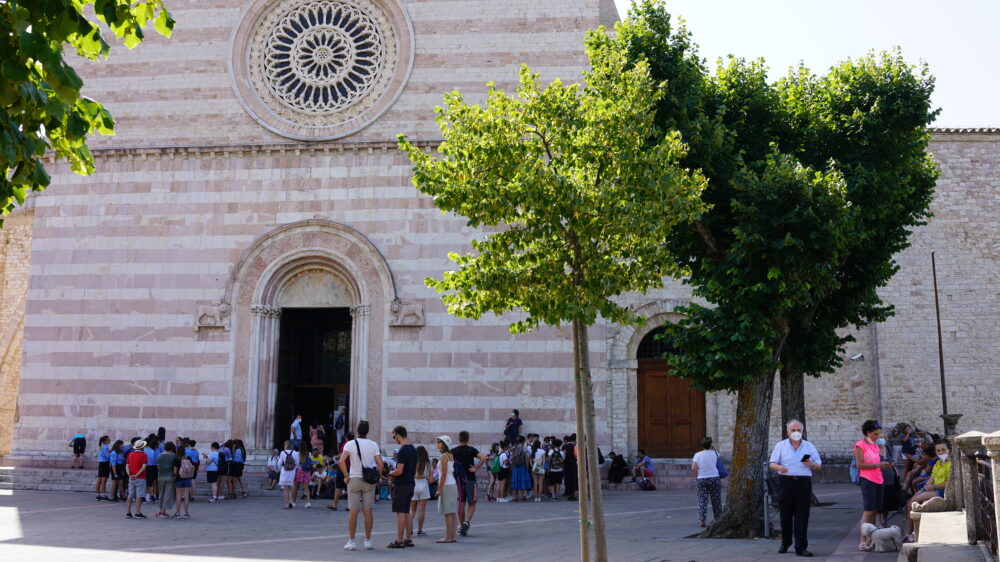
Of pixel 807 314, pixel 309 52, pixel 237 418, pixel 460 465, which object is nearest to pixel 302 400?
pixel 237 418

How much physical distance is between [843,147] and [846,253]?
195 cm

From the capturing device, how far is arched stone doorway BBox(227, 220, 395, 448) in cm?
2125

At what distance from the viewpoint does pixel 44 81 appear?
517cm

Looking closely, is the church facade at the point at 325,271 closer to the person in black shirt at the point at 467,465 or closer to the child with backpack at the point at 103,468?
the child with backpack at the point at 103,468

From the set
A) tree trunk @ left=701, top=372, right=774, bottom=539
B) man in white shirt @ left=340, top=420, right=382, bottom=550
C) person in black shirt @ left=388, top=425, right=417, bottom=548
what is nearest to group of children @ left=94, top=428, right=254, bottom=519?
man in white shirt @ left=340, top=420, right=382, bottom=550

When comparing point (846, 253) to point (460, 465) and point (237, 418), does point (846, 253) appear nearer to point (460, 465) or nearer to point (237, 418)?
point (460, 465)

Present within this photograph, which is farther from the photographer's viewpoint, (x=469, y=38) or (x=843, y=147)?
(x=469, y=38)

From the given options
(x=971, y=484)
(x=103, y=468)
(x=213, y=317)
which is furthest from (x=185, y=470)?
(x=971, y=484)

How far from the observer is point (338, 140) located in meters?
22.3

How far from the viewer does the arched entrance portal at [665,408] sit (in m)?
22.7

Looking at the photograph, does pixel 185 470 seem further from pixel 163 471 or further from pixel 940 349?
pixel 940 349

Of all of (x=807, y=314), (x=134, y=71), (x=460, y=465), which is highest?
(x=134, y=71)

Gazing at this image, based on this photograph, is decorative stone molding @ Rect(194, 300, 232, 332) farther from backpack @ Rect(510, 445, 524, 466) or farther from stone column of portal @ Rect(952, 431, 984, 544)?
stone column of portal @ Rect(952, 431, 984, 544)

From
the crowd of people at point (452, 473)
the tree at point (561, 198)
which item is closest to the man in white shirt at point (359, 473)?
the crowd of people at point (452, 473)
